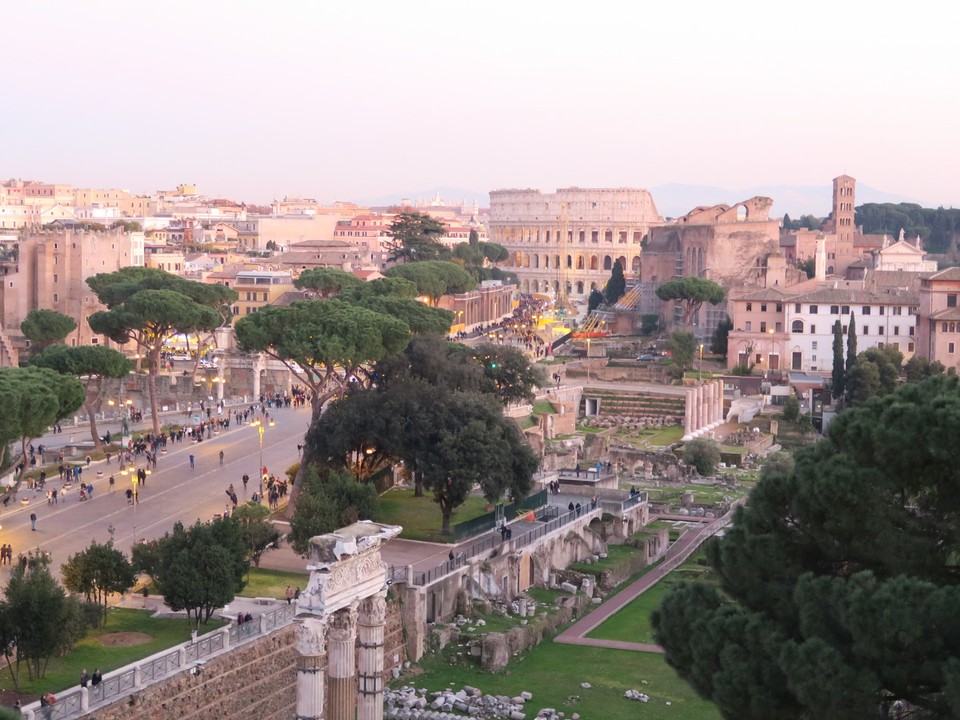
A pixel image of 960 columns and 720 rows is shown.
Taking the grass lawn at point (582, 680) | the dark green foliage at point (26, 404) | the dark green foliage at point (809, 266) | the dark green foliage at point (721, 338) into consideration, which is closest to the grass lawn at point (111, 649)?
the grass lawn at point (582, 680)

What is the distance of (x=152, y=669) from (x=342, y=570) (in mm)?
3530

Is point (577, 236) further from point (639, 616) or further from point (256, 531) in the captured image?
point (256, 531)

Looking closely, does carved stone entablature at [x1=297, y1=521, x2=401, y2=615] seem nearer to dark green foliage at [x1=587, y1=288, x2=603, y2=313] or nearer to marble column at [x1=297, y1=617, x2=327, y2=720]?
marble column at [x1=297, y1=617, x2=327, y2=720]

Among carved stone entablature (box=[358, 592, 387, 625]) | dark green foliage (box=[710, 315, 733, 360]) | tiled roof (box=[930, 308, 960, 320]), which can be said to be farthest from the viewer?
dark green foliage (box=[710, 315, 733, 360])

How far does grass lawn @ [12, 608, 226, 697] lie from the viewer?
73.9 feet

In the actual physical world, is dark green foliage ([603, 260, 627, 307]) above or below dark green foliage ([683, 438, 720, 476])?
above

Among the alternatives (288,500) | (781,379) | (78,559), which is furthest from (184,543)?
(781,379)

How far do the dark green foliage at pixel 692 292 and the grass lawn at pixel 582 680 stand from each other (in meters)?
45.3

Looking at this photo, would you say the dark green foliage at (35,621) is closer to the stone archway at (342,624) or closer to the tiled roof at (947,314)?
the stone archway at (342,624)

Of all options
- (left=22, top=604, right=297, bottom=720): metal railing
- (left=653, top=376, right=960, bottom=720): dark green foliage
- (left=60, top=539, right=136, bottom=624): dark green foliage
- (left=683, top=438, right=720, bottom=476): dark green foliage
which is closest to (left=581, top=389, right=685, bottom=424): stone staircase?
(left=683, top=438, right=720, bottom=476): dark green foliage

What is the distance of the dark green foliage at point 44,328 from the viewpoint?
61.2 m

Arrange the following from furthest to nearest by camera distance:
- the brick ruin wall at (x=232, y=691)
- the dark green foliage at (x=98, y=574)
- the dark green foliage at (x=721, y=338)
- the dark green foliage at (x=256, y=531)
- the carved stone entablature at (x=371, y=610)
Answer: the dark green foliage at (x=721, y=338), the dark green foliage at (x=256, y=531), the dark green foliage at (x=98, y=574), the carved stone entablature at (x=371, y=610), the brick ruin wall at (x=232, y=691)

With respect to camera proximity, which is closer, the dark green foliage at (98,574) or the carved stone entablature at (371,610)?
the carved stone entablature at (371,610)

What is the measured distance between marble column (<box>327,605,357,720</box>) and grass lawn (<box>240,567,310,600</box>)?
6371mm
